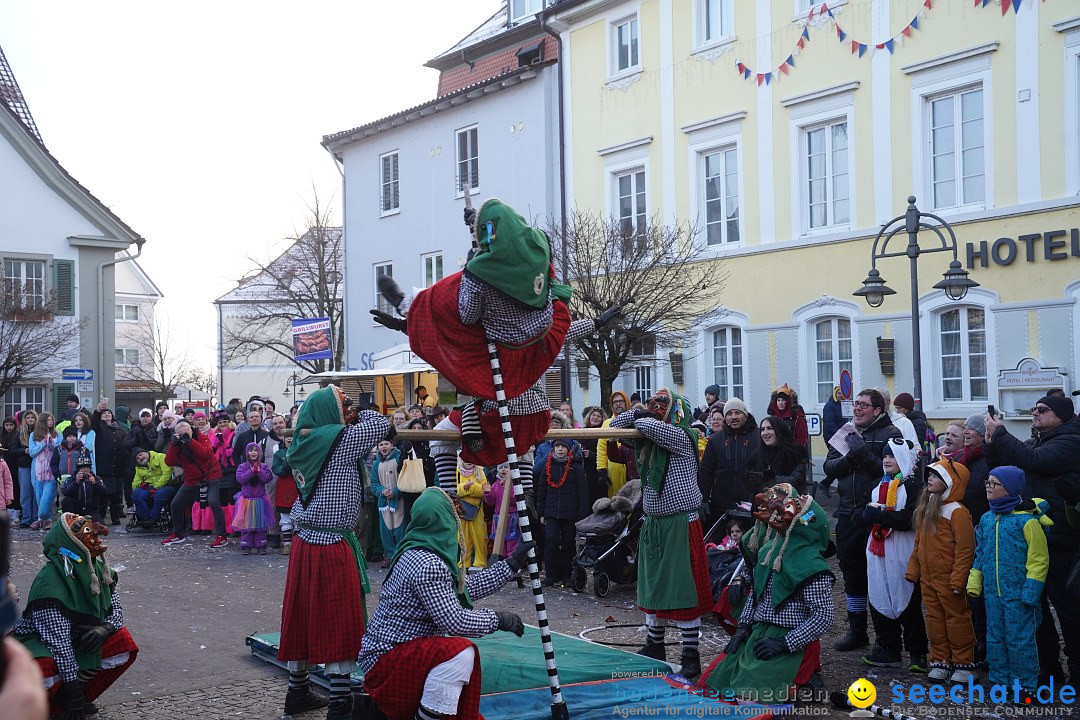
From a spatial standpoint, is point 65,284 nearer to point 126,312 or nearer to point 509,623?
point 509,623

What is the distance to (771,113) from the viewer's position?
18.5 metres

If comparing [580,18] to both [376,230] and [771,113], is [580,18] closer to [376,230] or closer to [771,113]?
[771,113]

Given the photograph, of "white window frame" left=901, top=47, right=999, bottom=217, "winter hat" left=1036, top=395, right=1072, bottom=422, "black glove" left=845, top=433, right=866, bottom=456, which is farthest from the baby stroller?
"white window frame" left=901, top=47, right=999, bottom=217

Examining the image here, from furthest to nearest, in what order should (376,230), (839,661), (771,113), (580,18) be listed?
(376,230)
(580,18)
(771,113)
(839,661)

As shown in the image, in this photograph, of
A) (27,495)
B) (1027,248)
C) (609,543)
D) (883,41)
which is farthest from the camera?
(27,495)

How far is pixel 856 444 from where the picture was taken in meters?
8.02

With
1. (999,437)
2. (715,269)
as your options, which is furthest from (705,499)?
(715,269)

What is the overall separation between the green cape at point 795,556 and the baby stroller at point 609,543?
3.75m

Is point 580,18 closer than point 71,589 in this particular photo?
No

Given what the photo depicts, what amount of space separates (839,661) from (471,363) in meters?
3.90

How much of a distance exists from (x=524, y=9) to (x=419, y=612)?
22081 millimetres

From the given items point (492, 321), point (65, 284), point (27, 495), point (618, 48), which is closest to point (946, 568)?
point (492, 321)

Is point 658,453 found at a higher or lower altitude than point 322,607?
higher

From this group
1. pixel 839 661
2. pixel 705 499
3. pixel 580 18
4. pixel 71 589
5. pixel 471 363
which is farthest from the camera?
pixel 580 18
